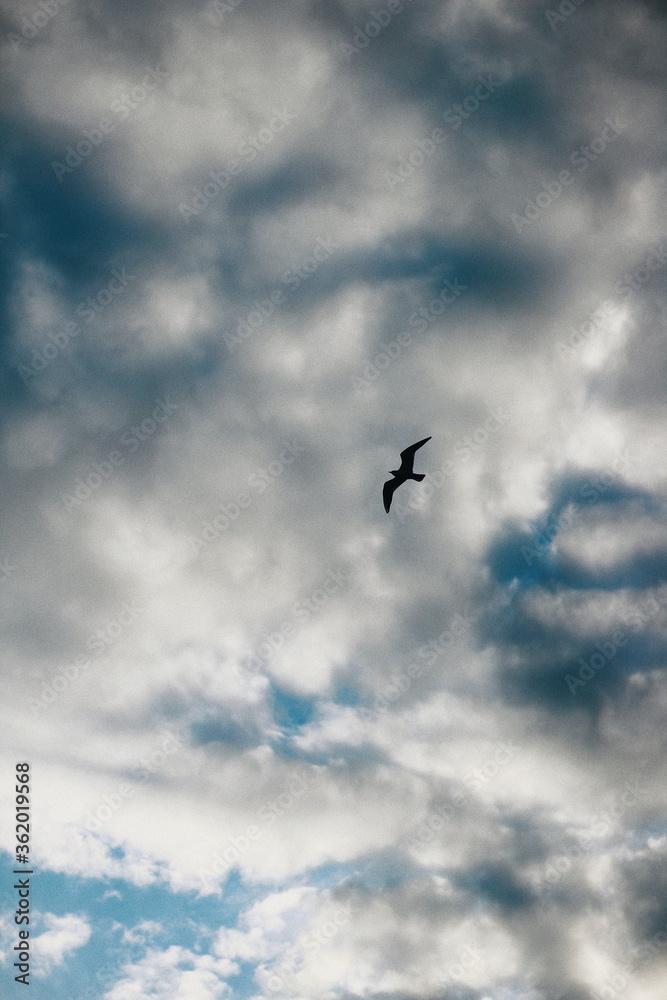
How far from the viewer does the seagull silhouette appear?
5522cm

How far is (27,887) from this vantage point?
47.0 meters

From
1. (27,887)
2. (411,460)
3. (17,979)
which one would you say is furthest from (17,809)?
(411,460)

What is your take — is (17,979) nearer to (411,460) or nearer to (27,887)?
(27,887)

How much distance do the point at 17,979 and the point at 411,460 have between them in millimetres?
40721

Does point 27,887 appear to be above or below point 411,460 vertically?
below

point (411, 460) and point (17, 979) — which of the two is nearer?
point (17, 979)

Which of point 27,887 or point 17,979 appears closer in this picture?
point 17,979

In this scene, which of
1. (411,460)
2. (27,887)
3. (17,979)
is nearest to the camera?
(17,979)

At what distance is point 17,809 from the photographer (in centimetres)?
4622

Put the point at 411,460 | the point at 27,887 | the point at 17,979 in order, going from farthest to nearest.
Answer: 1. the point at 411,460
2. the point at 27,887
3. the point at 17,979

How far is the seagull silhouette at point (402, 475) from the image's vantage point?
55.2 m

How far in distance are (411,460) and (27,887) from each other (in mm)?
37629

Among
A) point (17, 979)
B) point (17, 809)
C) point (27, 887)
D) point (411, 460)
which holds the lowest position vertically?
point (17, 979)

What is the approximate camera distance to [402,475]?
184ft
